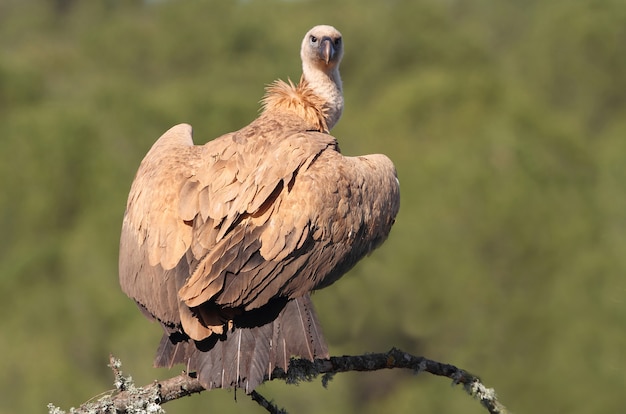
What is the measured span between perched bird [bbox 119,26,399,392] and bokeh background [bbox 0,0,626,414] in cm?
1031

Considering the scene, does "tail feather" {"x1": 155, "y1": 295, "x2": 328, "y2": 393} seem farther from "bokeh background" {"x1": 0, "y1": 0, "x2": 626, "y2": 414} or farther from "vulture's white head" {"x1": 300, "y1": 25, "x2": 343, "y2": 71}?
"bokeh background" {"x1": 0, "y1": 0, "x2": 626, "y2": 414}

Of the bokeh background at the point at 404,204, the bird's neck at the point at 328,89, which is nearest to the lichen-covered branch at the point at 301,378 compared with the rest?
the bird's neck at the point at 328,89

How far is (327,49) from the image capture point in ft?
24.6

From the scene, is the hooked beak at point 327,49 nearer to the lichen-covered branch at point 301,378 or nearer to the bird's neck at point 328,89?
the bird's neck at point 328,89

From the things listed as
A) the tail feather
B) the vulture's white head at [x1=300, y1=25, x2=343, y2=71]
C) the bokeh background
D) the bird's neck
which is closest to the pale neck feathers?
the bird's neck

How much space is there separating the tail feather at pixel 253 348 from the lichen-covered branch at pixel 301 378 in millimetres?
98

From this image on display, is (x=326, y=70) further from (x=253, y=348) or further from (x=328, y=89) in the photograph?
(x=253, y=348)

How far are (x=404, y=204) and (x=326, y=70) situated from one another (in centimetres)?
2086

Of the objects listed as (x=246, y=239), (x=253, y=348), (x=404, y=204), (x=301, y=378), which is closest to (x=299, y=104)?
(x=246, y=239)

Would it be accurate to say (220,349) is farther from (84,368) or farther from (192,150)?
(84,368)

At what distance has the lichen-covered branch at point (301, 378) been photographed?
503cm

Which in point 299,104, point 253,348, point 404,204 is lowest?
point 253,348

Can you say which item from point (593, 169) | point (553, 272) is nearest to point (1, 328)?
point (553, 272)

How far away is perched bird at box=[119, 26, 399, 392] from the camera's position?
5.37 m
